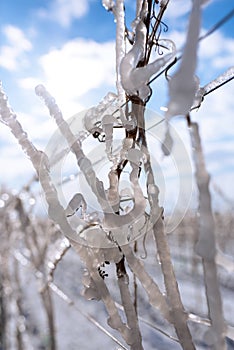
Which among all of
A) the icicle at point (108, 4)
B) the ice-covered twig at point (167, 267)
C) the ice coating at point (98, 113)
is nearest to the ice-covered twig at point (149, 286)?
the ice-covered twig at point (167, 267)

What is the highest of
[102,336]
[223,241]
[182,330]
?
[223,241]

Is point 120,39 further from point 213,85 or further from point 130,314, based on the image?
point 130,314

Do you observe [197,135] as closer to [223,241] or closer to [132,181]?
[132,181]

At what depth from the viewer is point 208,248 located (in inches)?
11.4

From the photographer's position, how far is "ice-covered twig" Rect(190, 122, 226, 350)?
A: 0.95 ft

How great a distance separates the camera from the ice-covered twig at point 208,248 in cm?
29

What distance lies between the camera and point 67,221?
417mm

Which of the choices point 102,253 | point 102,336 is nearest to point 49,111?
point 102,253

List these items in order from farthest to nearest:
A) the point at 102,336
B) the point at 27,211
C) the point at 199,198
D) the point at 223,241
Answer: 1. the point at 223,241
2. the point at 102,336
3. the point at 27,211
4. the point at 199,198

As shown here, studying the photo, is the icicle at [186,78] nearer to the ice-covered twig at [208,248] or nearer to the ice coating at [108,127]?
the ice-covered twig at [208,248]

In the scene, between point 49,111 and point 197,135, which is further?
point 49,111

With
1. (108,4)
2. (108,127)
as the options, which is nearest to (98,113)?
(108,127)

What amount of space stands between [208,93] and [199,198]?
0.58 ft

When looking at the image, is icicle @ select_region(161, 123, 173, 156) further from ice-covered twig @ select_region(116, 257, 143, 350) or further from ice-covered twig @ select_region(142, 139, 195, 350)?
ice-covered twig @ select_region(116, 257, 143, 350)
